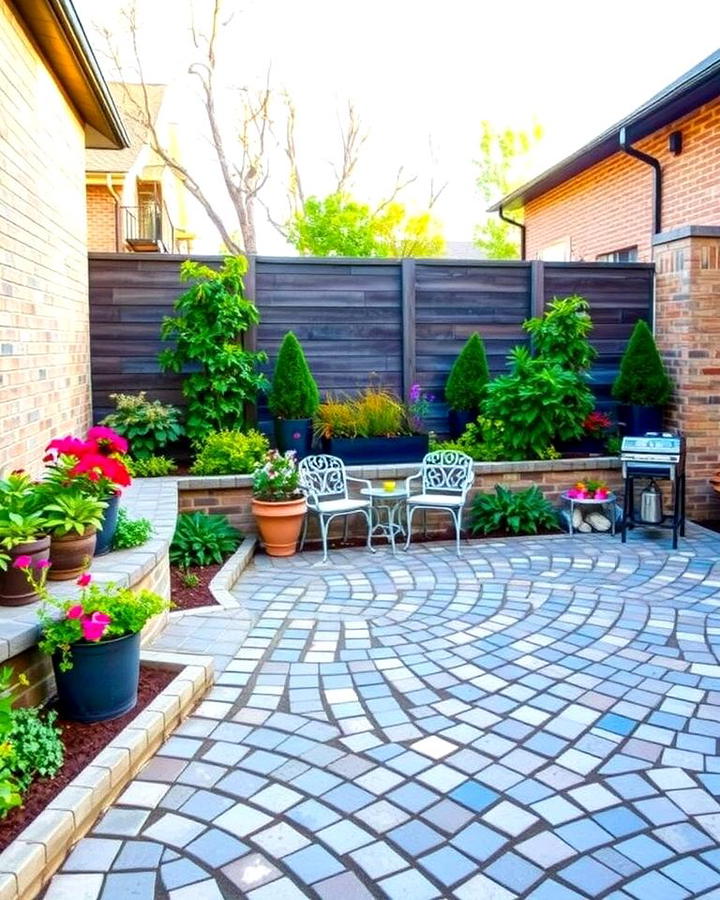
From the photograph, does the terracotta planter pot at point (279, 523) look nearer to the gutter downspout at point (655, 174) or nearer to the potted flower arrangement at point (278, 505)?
the potted flower arrangement at point (278, 505)

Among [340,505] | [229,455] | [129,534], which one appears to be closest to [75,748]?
[129,534]

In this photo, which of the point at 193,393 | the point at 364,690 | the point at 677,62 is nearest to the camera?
the point at 364,690

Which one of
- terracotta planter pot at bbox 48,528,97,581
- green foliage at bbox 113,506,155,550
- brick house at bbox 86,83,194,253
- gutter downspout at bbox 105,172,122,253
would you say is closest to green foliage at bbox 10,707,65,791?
terracotta planter pot at bbox 48,528,97,581

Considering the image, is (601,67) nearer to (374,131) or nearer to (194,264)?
(374,131)

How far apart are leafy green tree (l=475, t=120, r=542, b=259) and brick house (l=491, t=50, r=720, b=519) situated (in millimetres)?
6420

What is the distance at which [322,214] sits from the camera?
1652 centimetres

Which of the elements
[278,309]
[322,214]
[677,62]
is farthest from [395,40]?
[278,309]

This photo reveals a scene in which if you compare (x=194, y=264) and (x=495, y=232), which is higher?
(x=495, y=232)

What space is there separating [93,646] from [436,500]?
11.6 feet

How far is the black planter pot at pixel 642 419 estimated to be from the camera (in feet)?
22.8

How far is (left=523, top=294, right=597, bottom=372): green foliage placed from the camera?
702 centimetres

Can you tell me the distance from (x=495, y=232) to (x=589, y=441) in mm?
11956

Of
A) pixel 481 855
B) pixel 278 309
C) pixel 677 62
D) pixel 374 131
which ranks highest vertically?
pixel 374 131

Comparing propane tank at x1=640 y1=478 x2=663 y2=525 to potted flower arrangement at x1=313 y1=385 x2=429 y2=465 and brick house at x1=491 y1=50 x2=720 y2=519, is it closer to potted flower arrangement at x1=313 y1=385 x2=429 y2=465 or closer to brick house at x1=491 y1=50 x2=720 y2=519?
brick house at x1=491 y1=50 x2=720 y2=519
